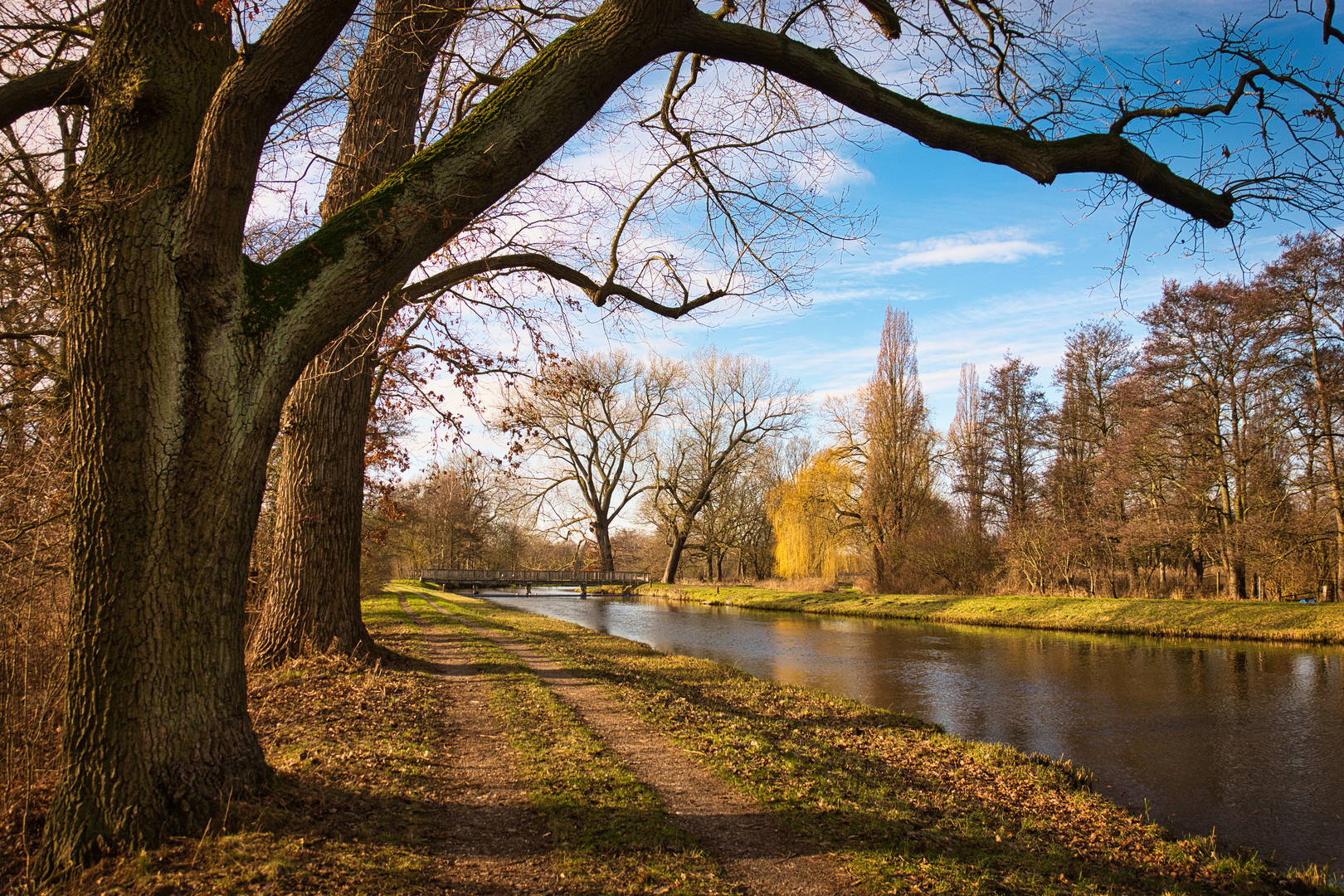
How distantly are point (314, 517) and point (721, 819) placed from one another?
5.92 meters

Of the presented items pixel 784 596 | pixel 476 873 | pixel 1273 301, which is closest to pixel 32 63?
Answer: pixel 476 873

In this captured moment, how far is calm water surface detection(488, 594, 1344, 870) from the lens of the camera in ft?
22.2

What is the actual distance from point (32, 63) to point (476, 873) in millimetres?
7012

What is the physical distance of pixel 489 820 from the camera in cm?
425

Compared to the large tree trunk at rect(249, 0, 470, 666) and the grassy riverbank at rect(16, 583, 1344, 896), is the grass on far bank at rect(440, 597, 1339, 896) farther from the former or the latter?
the large tree trunk at rect(249, 0, 470, 666)

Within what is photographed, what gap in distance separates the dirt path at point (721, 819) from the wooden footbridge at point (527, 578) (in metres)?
36.0

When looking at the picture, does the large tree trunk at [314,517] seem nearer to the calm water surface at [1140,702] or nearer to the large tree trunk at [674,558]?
the calm water surface at [1140,702]

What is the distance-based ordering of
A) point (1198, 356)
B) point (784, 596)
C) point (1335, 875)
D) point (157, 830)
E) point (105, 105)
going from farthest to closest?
point (784, 596)
point (1198, 356)
point (1335, 875)
point (105, 105)
point (157, 830)

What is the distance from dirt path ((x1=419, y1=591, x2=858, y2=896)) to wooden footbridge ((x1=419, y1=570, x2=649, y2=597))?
3604 centimetres

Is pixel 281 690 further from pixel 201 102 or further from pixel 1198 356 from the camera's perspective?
pixel 1198 356

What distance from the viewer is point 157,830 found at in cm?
338

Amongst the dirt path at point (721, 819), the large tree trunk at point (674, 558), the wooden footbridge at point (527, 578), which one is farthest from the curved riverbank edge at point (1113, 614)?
Result: the dirt path at point (721, 819)

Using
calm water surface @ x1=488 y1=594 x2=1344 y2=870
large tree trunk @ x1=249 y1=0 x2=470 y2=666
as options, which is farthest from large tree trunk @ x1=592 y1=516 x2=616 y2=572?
large tree trunk @ x1=249 y1=0 x2=470 y2=666

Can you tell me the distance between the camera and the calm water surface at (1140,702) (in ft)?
22.2
